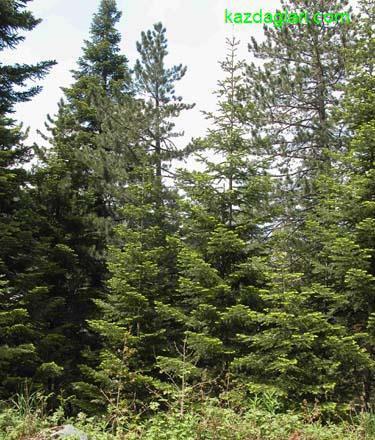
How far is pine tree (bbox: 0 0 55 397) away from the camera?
1162 cm

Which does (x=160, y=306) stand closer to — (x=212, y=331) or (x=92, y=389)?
(x=212, y=331)

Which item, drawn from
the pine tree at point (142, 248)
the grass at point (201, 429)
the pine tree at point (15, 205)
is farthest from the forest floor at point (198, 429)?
the pine tree at point (15, 205)

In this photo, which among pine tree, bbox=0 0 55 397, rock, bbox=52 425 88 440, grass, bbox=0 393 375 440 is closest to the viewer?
grass, bbox=0 393 375 440

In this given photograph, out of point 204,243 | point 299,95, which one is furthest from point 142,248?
point 299,95

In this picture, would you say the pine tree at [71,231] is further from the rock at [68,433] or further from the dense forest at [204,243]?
the rock at [68,433]

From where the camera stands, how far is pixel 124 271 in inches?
499

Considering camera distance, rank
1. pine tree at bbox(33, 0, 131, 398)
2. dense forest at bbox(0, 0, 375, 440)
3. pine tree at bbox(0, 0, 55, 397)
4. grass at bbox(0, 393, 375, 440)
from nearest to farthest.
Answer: grass at bbox(0, 393, 375, 440) < dense forest at bbox(0, 0, 375, 440) < pine tree at bbox(0, 0, 55, 397) < pine tree at bbox(33, 0, 131, 398)

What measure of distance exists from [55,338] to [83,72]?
11.6 metres

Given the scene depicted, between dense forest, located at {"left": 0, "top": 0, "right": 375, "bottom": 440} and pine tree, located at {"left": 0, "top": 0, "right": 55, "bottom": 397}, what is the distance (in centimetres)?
5

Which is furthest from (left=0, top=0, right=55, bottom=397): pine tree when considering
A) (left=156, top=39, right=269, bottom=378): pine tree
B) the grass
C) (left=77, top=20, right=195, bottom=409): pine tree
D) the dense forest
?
the grass

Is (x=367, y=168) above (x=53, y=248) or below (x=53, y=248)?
above

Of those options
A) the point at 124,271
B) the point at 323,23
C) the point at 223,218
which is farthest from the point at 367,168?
the point at 124,271

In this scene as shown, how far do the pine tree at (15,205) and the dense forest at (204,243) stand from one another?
2.0 inches

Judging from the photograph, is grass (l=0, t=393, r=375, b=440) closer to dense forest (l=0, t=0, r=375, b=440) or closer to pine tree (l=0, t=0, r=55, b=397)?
dense forest (l=0, t=0, r=375, b=440)
